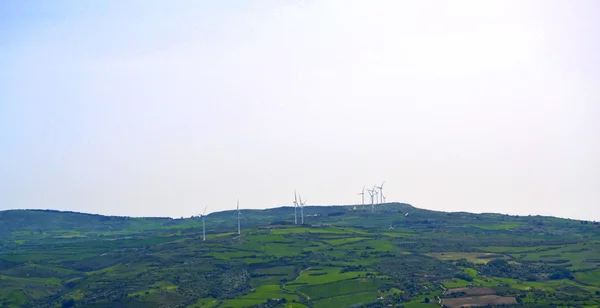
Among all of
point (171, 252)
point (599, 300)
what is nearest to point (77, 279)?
point (171, 252)

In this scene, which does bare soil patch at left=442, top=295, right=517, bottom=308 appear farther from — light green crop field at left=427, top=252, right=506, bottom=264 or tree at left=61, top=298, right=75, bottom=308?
tree at left=61, top=298, right=75, bottom=308

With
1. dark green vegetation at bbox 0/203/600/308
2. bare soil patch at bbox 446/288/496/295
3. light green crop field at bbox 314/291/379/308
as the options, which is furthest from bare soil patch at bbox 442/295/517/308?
light green crop field at bbox 314/291/379/308

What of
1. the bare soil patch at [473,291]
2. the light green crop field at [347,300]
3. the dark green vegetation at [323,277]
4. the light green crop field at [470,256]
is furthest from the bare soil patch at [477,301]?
the light green crop field at [470,256]

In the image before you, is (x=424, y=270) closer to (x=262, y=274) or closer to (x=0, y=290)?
(x=262, y=274)

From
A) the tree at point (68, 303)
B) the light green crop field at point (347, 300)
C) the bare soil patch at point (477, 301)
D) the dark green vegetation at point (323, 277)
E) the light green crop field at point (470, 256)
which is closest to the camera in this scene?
the bare soil patch at point (477, 301)

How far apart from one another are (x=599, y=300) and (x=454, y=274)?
35797 millimetres

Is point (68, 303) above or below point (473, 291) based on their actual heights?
below

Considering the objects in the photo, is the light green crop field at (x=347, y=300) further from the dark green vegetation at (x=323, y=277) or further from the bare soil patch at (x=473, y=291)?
the bare soil patch at (x=473, y=291)

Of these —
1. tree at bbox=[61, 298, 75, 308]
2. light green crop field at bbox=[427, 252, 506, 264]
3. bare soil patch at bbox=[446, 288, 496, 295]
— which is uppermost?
light green crop field at bbox=[427, 252, 506, 264]

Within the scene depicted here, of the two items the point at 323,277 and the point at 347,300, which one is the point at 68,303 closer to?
the point at 323,277

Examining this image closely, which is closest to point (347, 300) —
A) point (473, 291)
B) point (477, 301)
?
point (477, 301)

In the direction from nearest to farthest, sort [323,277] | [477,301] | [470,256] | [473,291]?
[477,301] → [473,291] → [323,277] → [470,256]

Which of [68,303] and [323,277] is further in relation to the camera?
[323,277]

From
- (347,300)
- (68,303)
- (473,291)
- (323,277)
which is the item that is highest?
(323,277)
